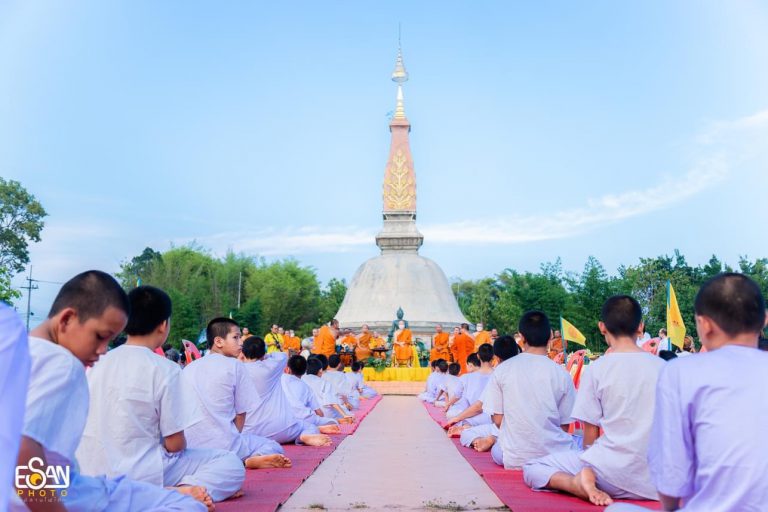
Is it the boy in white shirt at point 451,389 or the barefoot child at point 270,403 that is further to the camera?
the boy in white shirt at point 451,389

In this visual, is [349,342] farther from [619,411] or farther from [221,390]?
[619,411]

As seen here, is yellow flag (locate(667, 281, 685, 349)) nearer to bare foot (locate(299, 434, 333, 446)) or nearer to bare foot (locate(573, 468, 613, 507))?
bare foot (locate(299, 434, 333, 446))

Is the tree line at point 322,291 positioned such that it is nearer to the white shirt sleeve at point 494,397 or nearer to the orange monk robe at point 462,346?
the orange monk robe at point 462,346

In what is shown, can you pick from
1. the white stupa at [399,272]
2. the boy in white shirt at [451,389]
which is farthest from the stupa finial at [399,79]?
the boy in white shirt at [451,389]

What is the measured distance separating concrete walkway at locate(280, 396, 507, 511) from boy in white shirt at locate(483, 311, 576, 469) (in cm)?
45

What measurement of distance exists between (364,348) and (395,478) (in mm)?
16522

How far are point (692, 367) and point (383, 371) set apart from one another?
795 inches

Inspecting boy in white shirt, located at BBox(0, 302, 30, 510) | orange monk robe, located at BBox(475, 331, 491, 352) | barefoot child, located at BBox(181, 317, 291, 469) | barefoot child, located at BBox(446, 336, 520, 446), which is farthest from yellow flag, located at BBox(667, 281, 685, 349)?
orange monk robe, located at BBox(475, 331, 491, 352)

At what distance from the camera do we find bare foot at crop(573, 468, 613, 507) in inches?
193

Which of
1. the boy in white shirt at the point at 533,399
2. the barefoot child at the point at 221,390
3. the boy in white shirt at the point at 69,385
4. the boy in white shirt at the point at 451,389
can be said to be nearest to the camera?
the boy in white shirt at the point at 69,385

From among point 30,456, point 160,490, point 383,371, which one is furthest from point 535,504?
point 383,371

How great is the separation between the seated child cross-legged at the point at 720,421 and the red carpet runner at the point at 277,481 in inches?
113

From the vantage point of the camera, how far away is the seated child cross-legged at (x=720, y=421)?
2.68 meters

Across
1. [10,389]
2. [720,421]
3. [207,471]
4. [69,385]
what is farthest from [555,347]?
[10,389]
